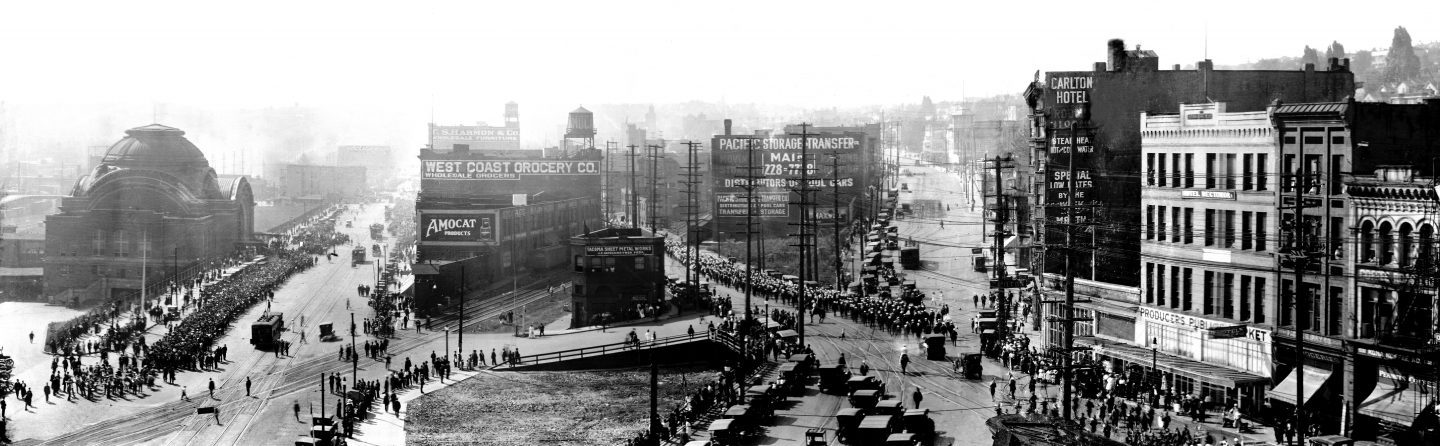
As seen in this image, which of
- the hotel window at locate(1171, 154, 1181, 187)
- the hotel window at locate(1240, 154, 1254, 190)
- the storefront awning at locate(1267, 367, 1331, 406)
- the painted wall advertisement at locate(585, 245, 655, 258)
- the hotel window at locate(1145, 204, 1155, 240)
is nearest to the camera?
the storefront awning at locate(1267, 367, 1331, 406)

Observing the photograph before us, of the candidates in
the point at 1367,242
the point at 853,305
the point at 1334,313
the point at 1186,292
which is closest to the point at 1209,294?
the point at 1186,292

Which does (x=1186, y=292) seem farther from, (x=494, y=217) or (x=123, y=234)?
(x=123, y=234)

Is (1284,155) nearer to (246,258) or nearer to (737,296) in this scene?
(737,296)

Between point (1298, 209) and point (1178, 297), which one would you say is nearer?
point (1298, 209)

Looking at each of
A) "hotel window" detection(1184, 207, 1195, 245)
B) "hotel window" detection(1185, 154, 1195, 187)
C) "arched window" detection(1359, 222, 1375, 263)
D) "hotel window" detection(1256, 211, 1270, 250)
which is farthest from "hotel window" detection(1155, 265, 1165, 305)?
"arched window" detection(1359, 222, 1375, 263)

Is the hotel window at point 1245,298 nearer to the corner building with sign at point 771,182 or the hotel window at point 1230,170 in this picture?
the hotel window at point 1230,170

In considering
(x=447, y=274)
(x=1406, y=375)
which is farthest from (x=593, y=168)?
(x=1406, y=375)

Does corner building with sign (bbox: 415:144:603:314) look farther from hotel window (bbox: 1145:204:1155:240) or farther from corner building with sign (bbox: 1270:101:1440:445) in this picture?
corner building with sign (bbox: 1270:101:1440:445)
